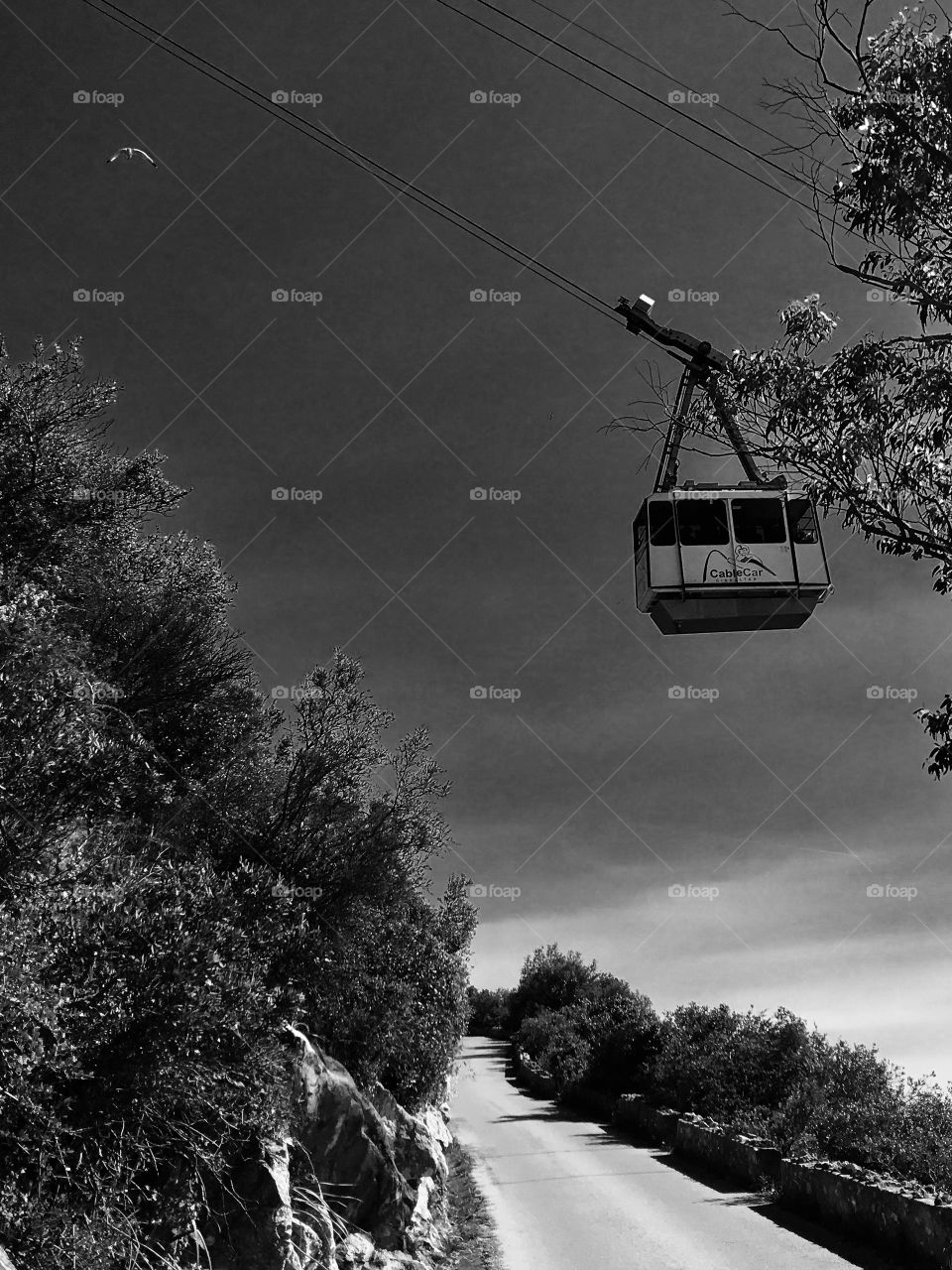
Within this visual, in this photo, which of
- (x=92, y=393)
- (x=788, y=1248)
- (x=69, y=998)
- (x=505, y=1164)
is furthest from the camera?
(x=505, y=1164)

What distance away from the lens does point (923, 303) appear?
31.0 feet

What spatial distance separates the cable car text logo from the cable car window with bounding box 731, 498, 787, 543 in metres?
0.32

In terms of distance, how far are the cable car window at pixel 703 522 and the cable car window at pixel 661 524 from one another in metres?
0.18

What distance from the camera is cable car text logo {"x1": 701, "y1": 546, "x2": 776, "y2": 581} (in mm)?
17359

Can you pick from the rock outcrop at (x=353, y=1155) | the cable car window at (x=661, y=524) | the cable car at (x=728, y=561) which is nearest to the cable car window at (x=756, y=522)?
the cable car at (x=728, y=561)

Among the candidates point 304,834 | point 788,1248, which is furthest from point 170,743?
point 788,1248

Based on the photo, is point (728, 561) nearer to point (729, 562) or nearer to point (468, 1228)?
point (729, 562)

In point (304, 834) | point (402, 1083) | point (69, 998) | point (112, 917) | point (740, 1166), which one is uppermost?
point (304, 834)

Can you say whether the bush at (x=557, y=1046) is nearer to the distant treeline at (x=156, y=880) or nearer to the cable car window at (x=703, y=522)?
the distant treeline at (x=156, y=880)

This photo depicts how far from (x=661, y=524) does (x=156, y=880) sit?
11842mm

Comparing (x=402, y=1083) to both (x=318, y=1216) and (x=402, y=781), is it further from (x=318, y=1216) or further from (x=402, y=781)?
(x=318, y=1216)

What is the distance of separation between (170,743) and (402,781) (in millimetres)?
4918

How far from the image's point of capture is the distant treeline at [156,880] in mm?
8016

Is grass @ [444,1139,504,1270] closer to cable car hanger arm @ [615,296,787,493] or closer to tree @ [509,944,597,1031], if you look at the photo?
cable car hanger arm @ [615,296,787,493]
